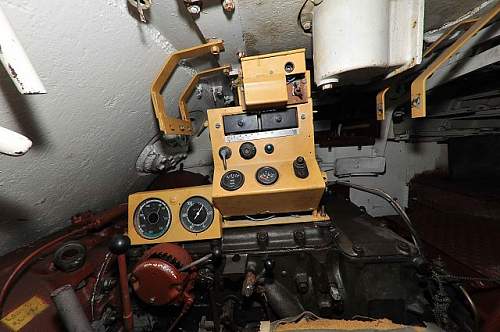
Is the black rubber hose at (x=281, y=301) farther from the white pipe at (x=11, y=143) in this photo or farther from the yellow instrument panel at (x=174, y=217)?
the white pipe at (x=11, y=143)

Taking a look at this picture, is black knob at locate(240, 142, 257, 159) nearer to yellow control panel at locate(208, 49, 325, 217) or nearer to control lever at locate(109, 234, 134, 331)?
yellow control panel at locate(208, 49, 325, 217)

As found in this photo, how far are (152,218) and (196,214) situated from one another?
305 mm

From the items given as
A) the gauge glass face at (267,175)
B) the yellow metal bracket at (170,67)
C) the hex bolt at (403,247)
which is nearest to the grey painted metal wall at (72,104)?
the yellow metal bracket at (170,67)

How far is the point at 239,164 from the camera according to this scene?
1515 millimetres

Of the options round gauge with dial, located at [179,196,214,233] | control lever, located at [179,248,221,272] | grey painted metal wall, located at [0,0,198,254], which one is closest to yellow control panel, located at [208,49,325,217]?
round gauge with dial, located at [179,196,214,233]

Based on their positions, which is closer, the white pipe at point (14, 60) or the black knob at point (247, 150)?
the white pipe at point (14, 60)

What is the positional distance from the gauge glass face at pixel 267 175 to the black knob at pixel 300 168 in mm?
112

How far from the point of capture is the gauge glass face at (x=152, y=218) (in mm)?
1568

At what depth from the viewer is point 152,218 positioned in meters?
1.59

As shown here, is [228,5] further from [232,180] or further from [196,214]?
[196,214]

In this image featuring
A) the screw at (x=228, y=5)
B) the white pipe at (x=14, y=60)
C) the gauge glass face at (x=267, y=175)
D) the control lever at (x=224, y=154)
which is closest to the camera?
the white pipe at (x=14, y=60)

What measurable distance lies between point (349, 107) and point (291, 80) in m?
1.83

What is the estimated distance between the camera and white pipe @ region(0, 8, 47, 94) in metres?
0.56

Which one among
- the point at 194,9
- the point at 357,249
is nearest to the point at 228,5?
the point at 194,9
